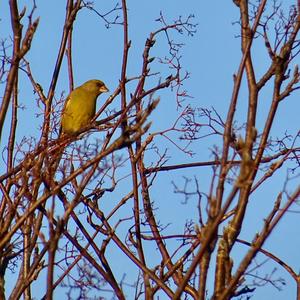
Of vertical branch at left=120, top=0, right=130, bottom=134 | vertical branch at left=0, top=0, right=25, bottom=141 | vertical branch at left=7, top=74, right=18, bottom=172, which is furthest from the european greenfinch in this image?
vertical branch at left=0, top=0, right=25, bottom=141

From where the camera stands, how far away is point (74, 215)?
164 inches

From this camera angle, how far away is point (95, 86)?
8.30 m

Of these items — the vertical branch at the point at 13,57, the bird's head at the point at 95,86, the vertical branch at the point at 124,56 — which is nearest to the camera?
the vertical branch at the point at 13,57

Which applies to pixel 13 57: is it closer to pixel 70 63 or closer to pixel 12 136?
pixel 12 136

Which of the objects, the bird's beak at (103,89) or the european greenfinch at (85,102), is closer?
the european greenfinch at (85,102)

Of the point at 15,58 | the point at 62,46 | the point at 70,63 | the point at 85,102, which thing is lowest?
the point at 15,58

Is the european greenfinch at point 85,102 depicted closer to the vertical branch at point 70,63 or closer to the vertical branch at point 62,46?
the vertical branch at point 70,63

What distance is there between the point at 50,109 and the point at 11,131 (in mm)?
371

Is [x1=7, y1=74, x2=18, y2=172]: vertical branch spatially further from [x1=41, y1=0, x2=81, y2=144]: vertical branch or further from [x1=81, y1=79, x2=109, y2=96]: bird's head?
[x1=81, y1=79, x2=109, y2=96]: bird's head

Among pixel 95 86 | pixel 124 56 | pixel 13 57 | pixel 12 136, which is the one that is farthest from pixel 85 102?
pixel 13 57

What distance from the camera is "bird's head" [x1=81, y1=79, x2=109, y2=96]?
26.9 ft

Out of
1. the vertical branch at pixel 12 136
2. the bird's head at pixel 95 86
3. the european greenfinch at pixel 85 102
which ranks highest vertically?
the bird's head at pixel 95 86

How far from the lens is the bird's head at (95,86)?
322 inches

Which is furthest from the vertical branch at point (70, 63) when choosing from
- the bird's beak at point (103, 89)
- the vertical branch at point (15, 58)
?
the bird's beak at point (103, 89)
